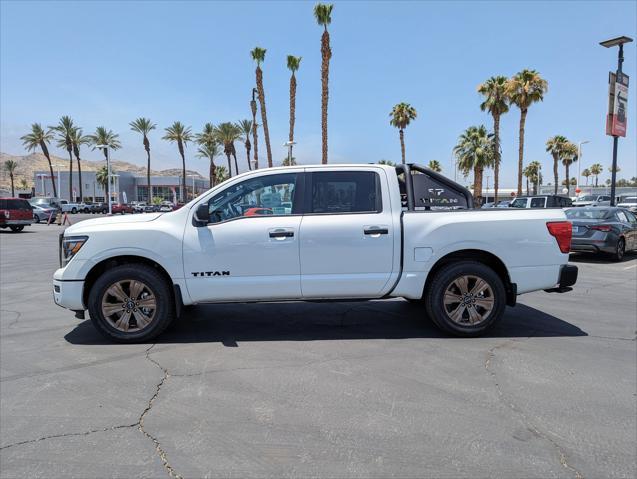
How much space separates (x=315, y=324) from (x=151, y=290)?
6.81ft

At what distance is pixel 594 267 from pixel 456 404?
9.96 m

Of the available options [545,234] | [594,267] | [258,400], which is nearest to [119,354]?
[258,400]

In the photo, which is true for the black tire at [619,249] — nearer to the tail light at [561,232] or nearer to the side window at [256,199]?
the tail light at [561,232]

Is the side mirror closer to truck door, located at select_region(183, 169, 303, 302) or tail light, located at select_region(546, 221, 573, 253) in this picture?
truck door, located at select_region(183, 169, 303, 302)

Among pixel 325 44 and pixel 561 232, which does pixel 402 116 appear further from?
pixel 561 232

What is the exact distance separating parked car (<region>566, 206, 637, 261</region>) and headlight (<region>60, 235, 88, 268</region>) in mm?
12014

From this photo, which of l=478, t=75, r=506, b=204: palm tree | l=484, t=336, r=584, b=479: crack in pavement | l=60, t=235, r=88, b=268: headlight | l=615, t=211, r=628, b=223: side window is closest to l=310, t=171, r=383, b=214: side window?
l=484, t=336, r=584, b=479: crack in pavement

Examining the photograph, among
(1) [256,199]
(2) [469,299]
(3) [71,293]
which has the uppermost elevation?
(1) [256,199]

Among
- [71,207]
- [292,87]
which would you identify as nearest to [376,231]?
[292,87]

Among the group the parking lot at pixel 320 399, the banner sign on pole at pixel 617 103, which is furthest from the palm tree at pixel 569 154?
the parking lot at pixel 320 399

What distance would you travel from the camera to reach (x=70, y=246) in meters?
5.12

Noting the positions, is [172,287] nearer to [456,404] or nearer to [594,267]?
[456,404]

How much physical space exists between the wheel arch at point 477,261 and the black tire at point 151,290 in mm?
2999

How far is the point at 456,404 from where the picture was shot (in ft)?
11.9
